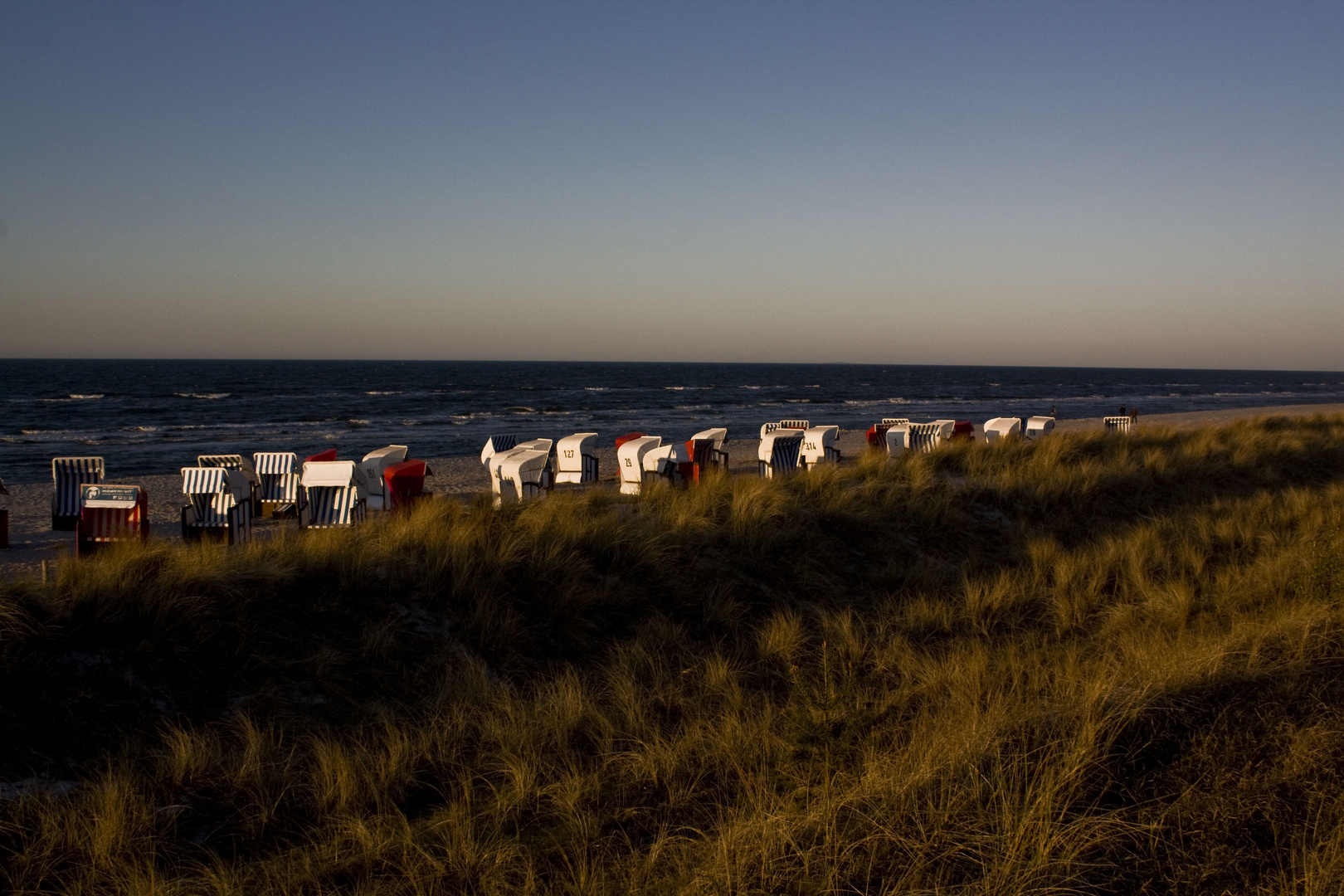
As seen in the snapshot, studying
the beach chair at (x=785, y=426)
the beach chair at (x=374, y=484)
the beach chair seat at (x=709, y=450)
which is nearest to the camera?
the beach chair at (x=374, y=484)

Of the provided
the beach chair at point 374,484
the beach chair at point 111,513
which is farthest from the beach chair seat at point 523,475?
the beach chair at point 111,513

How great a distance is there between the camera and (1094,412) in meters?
46.8

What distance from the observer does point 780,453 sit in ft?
47.9

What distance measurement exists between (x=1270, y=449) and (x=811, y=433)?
7.93 m

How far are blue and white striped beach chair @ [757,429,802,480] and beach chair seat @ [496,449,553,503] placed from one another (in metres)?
3.84

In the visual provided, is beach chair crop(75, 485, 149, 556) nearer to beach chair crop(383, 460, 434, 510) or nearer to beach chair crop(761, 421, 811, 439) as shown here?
beach chair crop(383, 460, 434, 510)

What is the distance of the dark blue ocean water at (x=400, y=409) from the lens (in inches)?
1128

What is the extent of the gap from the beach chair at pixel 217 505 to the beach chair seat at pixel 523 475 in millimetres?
2733

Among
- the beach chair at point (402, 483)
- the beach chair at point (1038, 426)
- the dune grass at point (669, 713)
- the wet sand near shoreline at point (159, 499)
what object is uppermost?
the beach chair at point (1038, 426)

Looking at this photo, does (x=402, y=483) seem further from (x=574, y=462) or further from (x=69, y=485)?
(x=69, y=485)

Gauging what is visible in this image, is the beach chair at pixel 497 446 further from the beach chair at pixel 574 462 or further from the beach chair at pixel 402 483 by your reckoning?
the beach chair at pixel 402 483

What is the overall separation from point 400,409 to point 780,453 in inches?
1333

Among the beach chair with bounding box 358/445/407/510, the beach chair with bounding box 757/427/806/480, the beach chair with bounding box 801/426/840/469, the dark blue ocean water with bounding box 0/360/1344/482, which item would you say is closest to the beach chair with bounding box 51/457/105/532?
the beach chair with bounding box 358/445/407/510

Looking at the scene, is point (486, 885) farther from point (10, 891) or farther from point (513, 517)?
point (513, 517)
